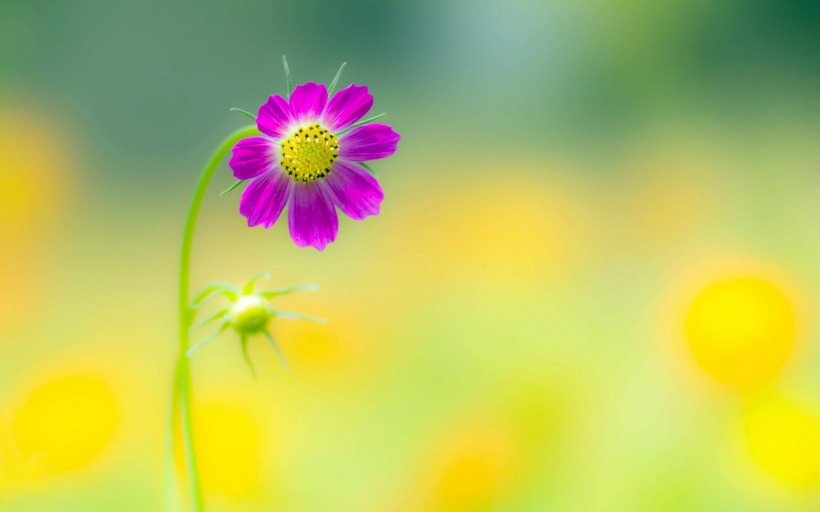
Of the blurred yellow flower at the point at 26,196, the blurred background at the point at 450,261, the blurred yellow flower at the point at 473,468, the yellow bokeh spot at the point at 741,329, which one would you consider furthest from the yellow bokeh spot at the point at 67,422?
the yellow bokeh spot at the point at 741,329

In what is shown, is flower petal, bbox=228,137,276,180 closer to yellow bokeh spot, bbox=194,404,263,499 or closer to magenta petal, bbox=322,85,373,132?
magenta petal, bbox=322,85,373,132

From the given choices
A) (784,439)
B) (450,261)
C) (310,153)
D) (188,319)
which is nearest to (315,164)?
(310,153)

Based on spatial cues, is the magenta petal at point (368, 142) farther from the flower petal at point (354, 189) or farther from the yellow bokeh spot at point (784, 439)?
the yellow bokeh spot at point (784, 439)

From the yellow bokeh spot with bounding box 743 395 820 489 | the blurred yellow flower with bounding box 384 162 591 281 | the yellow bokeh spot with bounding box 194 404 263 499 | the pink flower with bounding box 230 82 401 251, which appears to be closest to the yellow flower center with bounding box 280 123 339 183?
the pink flower with bounding box 230 82 401 251

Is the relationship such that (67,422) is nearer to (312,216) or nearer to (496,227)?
(312,216)

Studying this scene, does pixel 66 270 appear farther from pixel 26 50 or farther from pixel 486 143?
pixel 486 143
